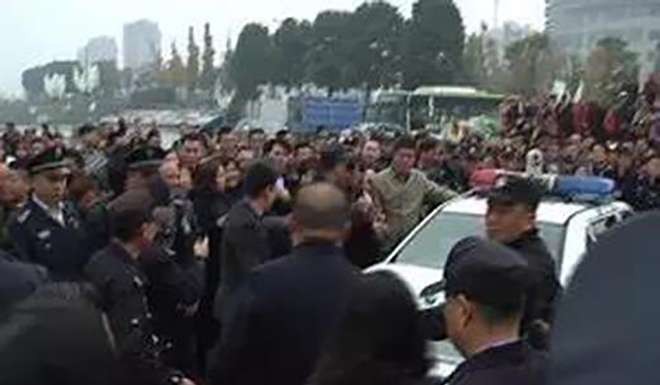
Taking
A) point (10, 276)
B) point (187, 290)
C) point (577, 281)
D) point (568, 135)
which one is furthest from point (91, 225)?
point (568, 135)

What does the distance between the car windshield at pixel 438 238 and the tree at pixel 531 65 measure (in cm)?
5979

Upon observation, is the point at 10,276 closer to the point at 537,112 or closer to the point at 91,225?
the point at 91,225

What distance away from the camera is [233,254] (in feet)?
22.7

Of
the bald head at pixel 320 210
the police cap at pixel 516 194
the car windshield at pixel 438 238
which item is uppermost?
the bald head at pixel 320 210

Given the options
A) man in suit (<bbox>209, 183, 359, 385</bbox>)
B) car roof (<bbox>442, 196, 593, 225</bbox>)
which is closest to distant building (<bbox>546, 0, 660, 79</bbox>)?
car roof (<bbox>442, 196, 593, 225</bbox>)

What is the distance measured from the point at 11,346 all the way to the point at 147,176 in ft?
21.6

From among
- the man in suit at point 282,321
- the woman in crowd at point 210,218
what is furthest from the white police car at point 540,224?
the man in suit at point 282,321

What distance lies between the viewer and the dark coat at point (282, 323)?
458 centimetres

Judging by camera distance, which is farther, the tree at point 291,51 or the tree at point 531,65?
the tree at point 291,51

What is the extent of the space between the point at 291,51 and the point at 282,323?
240 ft

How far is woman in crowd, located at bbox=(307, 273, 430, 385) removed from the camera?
3.27 meters

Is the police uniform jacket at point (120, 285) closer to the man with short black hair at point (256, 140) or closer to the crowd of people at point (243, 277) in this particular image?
the crowd of people at point (243, 277)

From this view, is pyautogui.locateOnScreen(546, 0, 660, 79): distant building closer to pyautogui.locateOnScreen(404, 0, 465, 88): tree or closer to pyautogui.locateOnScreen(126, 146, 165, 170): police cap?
pyautogui.locateOnScreen(404, 0, 465, 88): tree

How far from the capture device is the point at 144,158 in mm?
9516
